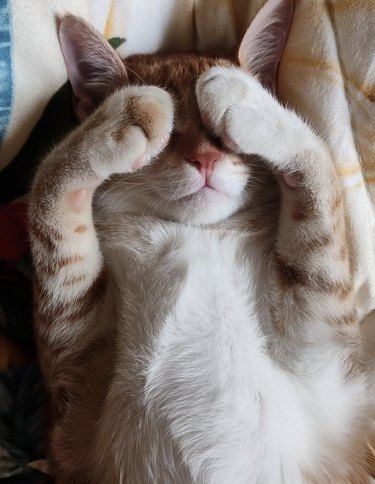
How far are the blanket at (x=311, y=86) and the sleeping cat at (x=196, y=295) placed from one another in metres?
0.07

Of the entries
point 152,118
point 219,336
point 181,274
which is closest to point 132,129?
point 152,118

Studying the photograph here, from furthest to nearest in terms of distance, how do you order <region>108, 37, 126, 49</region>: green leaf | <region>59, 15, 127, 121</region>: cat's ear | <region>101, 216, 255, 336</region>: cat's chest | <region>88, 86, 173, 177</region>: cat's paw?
<region>108, 37, 126, 49</region>: green leaf, <region>59, 15, 127, 121</region>: cat's ear, <region>101, 216, 255, 336</region>: cat's chest, <region>88, 86, 173, 177</region>: cat's paw

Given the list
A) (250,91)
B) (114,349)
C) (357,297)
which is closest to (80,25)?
(250,91)

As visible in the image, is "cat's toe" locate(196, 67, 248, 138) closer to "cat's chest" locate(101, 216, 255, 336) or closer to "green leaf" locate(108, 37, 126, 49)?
"cat's chest" locate(101, 216, 255, 336)

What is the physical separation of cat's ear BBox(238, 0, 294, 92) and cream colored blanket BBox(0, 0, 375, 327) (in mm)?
30

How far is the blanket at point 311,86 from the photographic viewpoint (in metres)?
1.18

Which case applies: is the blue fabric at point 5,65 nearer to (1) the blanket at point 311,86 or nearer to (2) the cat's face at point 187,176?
(1) the blanket at point 311,86

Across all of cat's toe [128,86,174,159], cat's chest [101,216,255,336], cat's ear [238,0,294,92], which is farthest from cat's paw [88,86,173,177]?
cat's ear [238,0,294,92]

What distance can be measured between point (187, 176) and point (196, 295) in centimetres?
24

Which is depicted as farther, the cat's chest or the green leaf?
the green leaf

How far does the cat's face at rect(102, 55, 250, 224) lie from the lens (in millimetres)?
1119

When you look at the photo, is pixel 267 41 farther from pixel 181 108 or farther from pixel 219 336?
pixel 219 336

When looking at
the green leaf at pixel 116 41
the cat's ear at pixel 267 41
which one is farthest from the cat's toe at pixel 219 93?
the green leaf at pixel 116 41

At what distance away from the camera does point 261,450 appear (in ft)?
3.46
